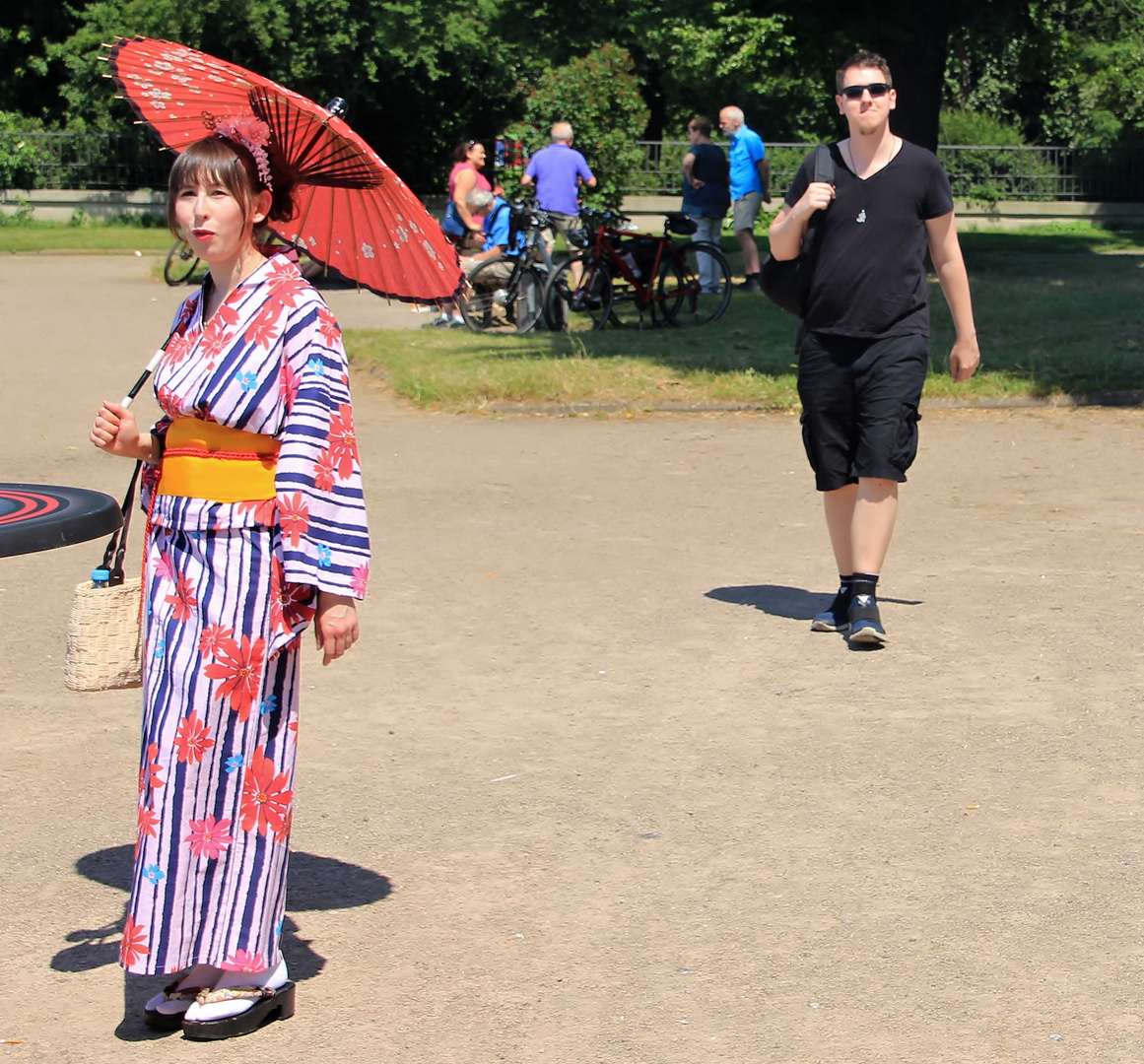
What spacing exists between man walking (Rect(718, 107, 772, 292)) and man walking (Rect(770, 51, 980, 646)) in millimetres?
11853

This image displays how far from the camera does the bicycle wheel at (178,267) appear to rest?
20406mm

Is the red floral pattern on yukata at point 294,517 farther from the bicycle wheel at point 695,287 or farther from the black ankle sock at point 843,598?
the bicycle wheel at point 695,287

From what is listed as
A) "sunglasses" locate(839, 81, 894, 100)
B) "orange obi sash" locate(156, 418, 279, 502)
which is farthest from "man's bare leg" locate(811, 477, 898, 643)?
"orange obi sash" locate(156, 418, 279, 502)

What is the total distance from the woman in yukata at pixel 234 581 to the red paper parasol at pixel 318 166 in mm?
183

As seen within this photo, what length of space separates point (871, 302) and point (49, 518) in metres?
3.30

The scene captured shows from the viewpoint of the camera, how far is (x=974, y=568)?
7371 millimetres

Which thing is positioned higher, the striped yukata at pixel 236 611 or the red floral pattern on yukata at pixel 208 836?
the striped yukata at pixel 236 611

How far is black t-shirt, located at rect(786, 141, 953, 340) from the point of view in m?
6.27

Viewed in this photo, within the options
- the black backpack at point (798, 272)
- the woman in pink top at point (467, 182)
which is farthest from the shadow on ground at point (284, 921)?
the woman in pink top at point (467, 182)

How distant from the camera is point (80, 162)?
3441 centimetres

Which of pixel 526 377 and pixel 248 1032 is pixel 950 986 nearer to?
pixel 248 1032

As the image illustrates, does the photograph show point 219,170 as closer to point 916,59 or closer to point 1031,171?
point 916,59

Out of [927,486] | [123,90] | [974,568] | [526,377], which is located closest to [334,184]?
[123,90]

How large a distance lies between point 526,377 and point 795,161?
2609cm
